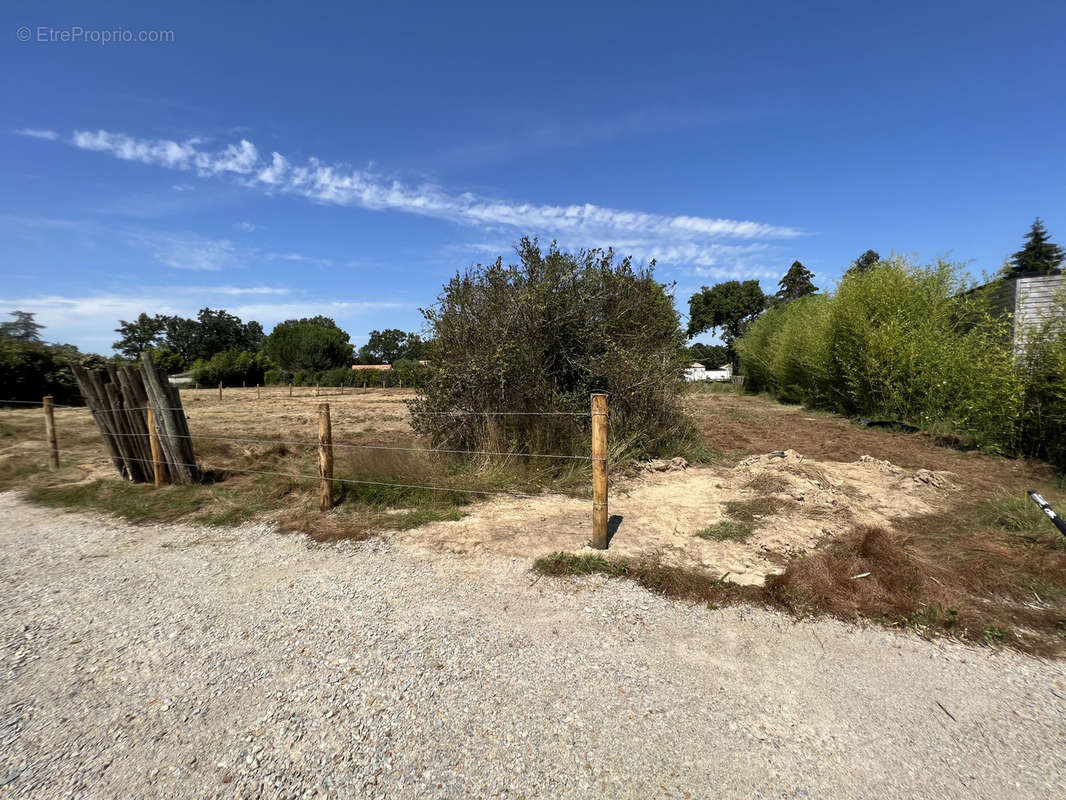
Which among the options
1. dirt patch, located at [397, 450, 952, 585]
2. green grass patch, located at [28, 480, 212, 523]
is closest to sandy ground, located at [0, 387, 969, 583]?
dirt patch, located at [397, 450, 952, 585]

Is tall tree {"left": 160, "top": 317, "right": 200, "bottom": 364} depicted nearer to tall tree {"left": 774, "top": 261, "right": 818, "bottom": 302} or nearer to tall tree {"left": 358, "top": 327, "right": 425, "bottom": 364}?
tall tree {"left": 358, "top": 327, "right": 425, "bottom": 364}

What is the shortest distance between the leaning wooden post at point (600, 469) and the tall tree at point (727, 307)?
43938 millimetres

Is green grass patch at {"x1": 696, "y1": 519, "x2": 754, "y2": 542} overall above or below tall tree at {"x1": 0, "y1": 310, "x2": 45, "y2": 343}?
below

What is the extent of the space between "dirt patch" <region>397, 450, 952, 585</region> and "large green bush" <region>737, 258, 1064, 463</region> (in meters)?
2.69

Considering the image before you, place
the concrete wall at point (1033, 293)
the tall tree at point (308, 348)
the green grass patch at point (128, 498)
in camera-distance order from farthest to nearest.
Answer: the tall tree at point (308, 348) < the concrete wall at point (1033, 293) < the green grass patch at point (128, 498)

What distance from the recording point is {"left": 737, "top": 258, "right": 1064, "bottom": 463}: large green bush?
768 centimetres

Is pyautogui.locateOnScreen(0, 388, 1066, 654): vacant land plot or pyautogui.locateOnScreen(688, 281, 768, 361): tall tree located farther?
pyautogui.locateOnScreen(688, 281, 768, 361): tall tree

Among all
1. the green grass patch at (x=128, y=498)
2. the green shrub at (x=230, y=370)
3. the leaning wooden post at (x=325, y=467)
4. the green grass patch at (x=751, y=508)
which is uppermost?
the green shrub at (x=230, y=370)

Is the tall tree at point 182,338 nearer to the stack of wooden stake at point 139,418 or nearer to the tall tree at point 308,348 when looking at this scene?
the tall tree at point 308,348

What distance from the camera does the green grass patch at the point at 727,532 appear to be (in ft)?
14.7

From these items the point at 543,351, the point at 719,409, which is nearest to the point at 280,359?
the point at 719,409

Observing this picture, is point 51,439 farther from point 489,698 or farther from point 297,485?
point 489,698

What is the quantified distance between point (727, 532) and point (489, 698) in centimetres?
313

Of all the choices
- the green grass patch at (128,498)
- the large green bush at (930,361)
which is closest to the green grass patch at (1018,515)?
the large green bush at (930,361)
